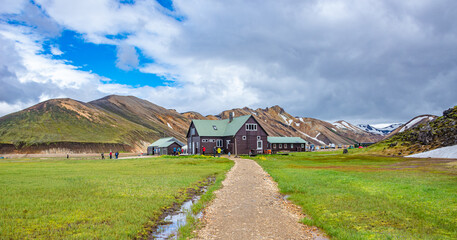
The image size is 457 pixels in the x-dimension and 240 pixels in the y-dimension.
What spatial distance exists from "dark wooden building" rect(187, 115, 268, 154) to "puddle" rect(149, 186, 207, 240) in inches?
2700

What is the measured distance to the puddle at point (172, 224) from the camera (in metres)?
11.9

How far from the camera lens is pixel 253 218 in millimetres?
14219

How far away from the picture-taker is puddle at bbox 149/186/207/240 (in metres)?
11.9

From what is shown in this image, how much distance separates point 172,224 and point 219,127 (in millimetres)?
79217

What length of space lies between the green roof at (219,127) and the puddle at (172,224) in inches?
2717

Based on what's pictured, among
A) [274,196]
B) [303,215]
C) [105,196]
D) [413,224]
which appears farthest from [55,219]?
[413,224]

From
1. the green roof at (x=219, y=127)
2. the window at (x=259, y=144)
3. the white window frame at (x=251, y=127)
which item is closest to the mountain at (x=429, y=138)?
the window at (x=259, y=144)

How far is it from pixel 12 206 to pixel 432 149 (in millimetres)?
75205

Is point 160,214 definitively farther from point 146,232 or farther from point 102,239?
point 102,239

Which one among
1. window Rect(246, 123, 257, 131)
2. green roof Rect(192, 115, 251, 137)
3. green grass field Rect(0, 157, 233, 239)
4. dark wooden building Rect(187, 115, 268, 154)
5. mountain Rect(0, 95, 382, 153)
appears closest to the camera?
green grass field Rect(0, 157, 233, 239)

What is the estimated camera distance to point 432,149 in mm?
65438

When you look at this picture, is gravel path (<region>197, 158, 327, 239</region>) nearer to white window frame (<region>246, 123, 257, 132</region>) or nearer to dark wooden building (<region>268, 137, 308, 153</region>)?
white window frame (<region>246, 123, 257, 132</region>)

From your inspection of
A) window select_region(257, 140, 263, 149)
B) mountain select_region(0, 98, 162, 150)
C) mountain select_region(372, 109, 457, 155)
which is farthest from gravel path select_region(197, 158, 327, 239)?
mountain select_region(0, 98, 162, 150)

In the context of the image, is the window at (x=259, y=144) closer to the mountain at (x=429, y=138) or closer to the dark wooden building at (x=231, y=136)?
the dark wooden building at (x=231, y=136)
